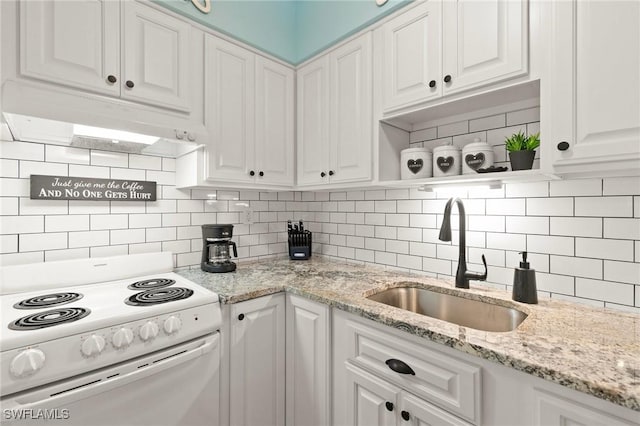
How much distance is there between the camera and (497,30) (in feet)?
3.98

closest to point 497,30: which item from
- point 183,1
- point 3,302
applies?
point 183,1

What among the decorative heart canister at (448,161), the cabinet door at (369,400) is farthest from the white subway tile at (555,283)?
the cabinet door at (369,400)

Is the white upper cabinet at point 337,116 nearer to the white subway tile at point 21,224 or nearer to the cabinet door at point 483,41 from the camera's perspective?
the cabinet door at point 483,41

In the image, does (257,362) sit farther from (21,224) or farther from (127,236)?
(21,224)

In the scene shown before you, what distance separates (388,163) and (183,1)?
1390 millimetres

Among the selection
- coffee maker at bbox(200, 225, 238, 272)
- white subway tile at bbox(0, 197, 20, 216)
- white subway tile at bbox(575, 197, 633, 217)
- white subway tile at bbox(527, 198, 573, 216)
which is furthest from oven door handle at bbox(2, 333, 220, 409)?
white subway tile at bbox(575, 197, 633, 217)

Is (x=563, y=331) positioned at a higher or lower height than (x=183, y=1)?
lower

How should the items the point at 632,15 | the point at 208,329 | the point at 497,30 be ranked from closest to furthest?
1. the point at 632,15
2. the point at 497,30
3. the point at 208,329

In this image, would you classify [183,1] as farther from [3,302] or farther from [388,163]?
[3,302]

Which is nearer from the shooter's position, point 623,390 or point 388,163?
point 623,390

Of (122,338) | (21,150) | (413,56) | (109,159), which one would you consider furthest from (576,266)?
(21,150)

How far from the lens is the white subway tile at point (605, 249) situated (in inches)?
47.0

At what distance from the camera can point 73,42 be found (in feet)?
4.19

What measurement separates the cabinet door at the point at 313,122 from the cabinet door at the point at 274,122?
2.8 inches
